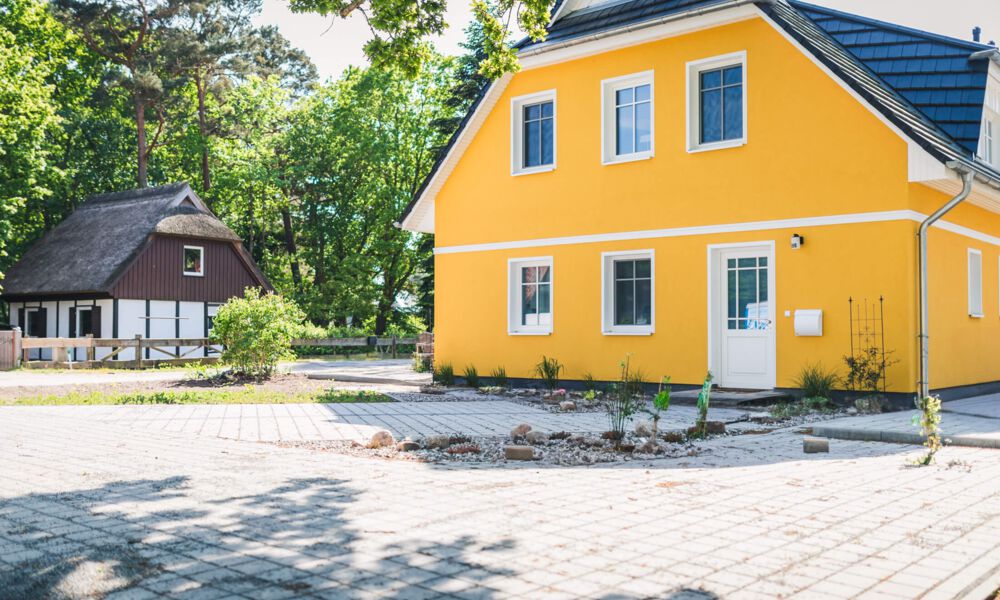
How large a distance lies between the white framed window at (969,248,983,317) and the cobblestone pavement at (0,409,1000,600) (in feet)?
27.3

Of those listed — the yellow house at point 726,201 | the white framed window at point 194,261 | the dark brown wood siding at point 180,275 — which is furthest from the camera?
the white framed window at point 194,261

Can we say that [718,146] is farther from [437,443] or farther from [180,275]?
[180,275]

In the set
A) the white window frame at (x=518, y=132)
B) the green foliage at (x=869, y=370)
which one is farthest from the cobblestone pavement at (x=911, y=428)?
the white window frame at (x=518, y=132)

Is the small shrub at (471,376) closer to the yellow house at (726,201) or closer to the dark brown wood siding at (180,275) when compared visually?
the yellow house at (726,201)

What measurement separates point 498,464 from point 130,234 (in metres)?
30.4

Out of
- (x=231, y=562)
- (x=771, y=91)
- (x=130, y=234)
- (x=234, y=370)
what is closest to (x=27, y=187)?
(x=130, y=234)

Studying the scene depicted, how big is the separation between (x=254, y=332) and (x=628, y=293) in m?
7.29

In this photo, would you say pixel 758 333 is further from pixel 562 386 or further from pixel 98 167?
pixel 98 167

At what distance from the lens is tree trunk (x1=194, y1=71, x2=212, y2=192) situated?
4222 cm

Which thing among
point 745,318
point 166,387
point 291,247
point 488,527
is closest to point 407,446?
point 488,527

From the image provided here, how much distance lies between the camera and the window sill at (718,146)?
1430 cm

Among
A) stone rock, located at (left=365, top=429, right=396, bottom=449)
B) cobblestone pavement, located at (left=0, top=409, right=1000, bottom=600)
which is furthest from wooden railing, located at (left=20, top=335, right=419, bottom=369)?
cobblestone pavement, located at (left=0, top=409, right=1000, bottom=600)

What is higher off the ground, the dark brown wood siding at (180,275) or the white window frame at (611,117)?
the white window frame at (611,117)

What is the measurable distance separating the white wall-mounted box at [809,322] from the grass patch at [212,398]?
640 centimetres
